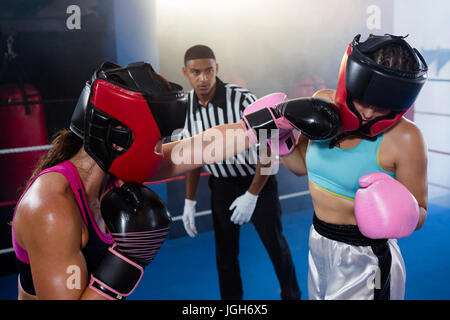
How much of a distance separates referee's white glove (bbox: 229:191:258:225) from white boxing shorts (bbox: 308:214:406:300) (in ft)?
2.41

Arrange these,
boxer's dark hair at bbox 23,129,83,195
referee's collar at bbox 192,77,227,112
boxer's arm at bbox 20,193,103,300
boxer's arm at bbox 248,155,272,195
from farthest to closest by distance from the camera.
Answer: referee's collar at bbox 192,77,227,112
boxer's arm at bbox 248,155,272,195
boxer's dark hair at bbox 23,129,83,195
boxer's arm at bbox 20,193,103,300

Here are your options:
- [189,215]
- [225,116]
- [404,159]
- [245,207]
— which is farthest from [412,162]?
[189,215]

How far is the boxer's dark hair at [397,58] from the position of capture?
4.23 ft

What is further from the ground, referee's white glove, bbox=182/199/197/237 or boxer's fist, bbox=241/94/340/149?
A: boxer's fist, bbox=241/94/340/149

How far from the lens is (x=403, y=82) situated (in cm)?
121

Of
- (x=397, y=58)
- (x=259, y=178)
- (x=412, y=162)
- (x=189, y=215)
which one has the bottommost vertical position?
(x=189, y=215)

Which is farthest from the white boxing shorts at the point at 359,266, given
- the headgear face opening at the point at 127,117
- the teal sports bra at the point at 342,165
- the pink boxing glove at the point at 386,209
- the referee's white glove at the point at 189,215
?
the referee's white glove at the point at 189,215

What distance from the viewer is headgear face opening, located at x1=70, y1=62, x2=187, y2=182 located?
1.05 m

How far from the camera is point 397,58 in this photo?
129cm

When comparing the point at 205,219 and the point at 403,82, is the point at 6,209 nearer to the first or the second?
the point at 205,219

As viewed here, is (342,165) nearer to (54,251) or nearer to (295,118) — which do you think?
(295,118)

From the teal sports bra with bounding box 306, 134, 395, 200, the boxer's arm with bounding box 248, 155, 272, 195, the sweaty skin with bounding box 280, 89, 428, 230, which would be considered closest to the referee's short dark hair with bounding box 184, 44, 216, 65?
the boxer's arm with bounding box 248, 155, 272, 195

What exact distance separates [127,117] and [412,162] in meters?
0.98

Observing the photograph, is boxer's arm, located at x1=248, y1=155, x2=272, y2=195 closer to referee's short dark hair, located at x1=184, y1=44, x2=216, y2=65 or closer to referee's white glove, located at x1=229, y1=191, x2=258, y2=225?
referee's white glove, located at x1=229, y1=191, x2=258, y2=225
